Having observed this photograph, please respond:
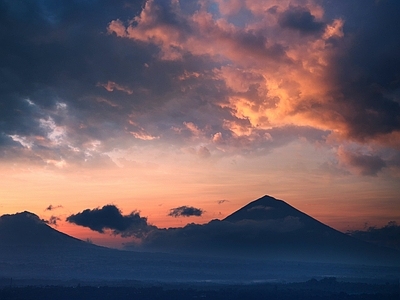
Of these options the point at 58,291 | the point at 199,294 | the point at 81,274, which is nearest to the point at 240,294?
the point at 199,294

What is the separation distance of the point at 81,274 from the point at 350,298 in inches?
4223

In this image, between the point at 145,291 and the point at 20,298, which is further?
the point at 145,291

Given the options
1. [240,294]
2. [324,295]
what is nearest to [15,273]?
[240,294]

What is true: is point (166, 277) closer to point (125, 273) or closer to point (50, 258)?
point (125, 273)

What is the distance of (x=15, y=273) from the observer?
562 ft

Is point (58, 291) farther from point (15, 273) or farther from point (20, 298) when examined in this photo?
point (15, 273)

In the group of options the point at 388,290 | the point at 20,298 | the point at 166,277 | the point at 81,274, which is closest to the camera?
the point at 20,298

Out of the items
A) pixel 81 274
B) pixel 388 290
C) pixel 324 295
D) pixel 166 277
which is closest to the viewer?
pixel 324 295

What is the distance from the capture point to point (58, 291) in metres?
111

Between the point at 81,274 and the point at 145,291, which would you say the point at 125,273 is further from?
the point at 145,291

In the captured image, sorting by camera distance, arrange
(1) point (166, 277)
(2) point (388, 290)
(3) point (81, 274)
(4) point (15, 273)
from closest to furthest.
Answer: (2) point (388, 290) < (4) point (15, 273) < (3) point (81, 274) < (1) point (166, 277)

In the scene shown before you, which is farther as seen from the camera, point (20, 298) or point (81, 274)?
point (81, 274)

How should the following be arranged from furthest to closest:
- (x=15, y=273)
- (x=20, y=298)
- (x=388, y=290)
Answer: (x=15, y=273), (x=388, y=290), (x=20, y=298)

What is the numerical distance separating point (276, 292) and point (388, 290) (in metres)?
25.9
